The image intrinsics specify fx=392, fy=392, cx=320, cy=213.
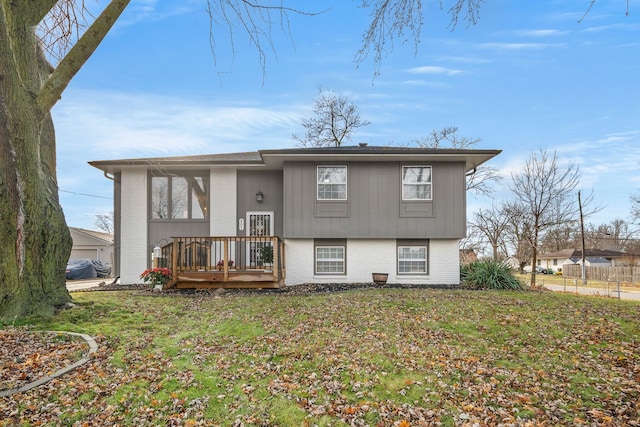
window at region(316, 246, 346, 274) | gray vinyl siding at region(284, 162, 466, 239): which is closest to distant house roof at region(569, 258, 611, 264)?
gray vinyl siding at region(284, 162, 466, 239)

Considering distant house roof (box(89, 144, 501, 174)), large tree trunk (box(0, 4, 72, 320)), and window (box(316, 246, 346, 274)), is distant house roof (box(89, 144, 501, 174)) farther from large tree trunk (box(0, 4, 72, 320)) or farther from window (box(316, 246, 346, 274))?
large tree trunk (box(0, 4, 72, 320))

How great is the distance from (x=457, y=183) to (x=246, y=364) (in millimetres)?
10501

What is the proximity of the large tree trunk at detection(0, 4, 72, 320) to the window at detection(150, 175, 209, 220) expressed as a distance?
261 inches

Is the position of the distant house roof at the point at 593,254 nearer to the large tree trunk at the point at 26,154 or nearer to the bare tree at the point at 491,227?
the bare tree at the point at 491,227

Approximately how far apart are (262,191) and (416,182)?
558 centimetres

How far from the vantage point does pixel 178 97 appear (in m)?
13.0

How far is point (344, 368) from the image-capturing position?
504cm

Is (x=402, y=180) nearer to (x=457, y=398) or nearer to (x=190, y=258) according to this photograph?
(x=190, y=258)

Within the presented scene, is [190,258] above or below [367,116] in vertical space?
below

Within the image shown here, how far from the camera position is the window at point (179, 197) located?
14.5 m

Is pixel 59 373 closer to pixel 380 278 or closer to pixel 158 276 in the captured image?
pixel 158 276

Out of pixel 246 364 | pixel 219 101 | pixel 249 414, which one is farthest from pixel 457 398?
pixel 219 101

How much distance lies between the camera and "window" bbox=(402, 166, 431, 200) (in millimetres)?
13555

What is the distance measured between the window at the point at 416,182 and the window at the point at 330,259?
2951mm
